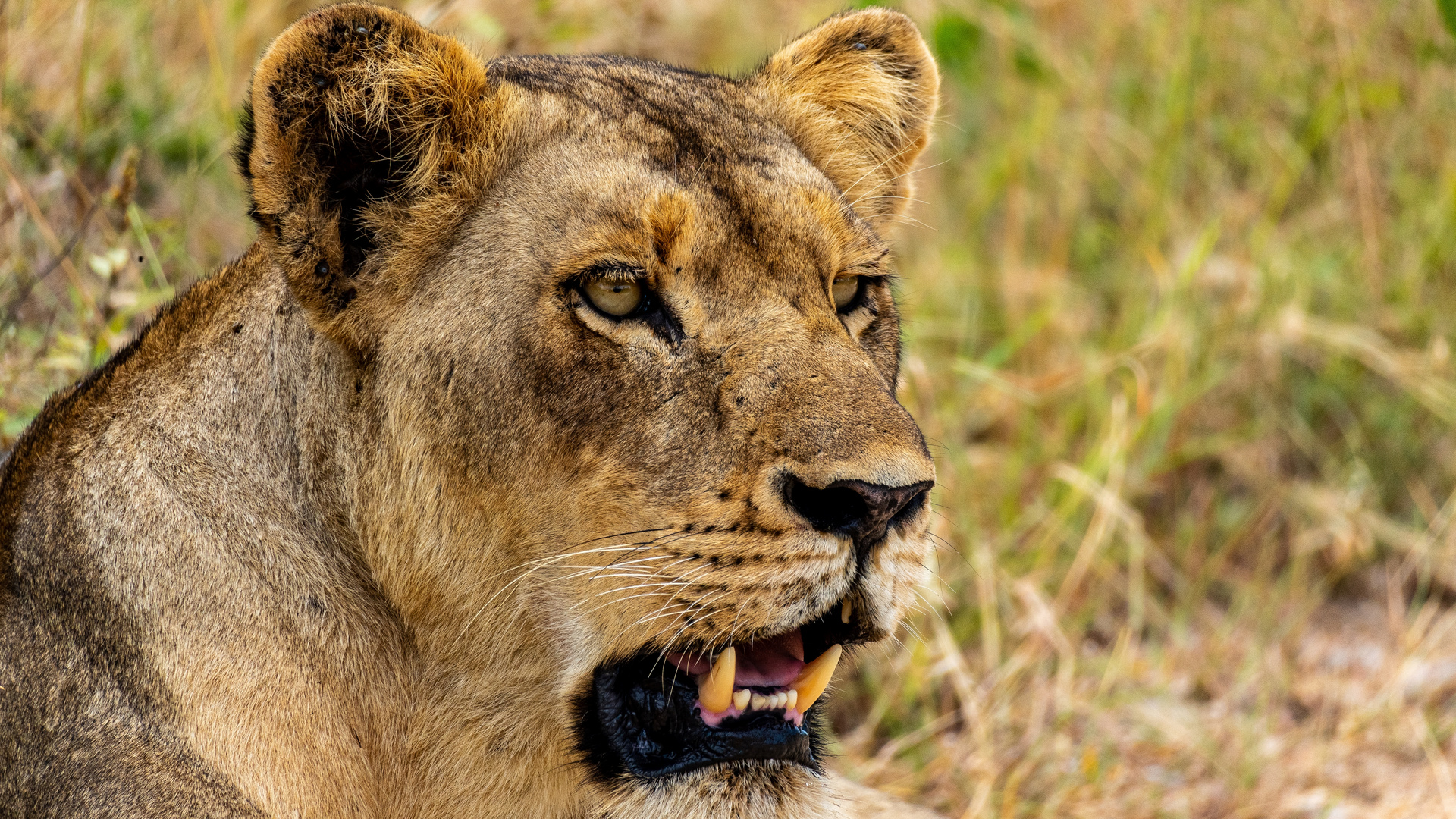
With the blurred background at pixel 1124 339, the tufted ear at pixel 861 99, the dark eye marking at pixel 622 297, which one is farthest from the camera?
the blurred background at pixel 1124 339

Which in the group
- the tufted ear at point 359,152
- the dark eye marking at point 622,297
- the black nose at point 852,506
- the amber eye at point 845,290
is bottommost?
the black nose at point 852,506

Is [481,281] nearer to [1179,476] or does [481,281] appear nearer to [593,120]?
[593,120]

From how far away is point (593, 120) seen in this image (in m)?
2.91

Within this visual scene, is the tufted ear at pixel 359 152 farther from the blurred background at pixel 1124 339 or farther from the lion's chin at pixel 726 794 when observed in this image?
the blurred background at pixel 1124 339

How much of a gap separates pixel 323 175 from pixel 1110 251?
5102 mm

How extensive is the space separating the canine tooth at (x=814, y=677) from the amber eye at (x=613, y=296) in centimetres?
69

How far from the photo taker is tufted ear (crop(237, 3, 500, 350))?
2.64 m

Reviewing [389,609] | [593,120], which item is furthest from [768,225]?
[389,609]

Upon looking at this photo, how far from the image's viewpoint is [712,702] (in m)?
2.62

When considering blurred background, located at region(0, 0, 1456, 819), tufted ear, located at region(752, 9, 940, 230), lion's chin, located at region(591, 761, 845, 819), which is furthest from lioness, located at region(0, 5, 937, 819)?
blurred background, located at region(0, 0, 1456, 819)

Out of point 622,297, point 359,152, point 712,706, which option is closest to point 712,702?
point 712,706

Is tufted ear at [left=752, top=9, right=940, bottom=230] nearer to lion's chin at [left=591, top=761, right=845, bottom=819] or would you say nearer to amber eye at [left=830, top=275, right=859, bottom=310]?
amber eye at [left=830, top=275, right=859, bottom=310]

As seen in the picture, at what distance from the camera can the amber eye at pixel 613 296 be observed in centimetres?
271

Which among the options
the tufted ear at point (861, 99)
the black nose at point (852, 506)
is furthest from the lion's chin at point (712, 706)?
the tufted ear at point (861, 99)
